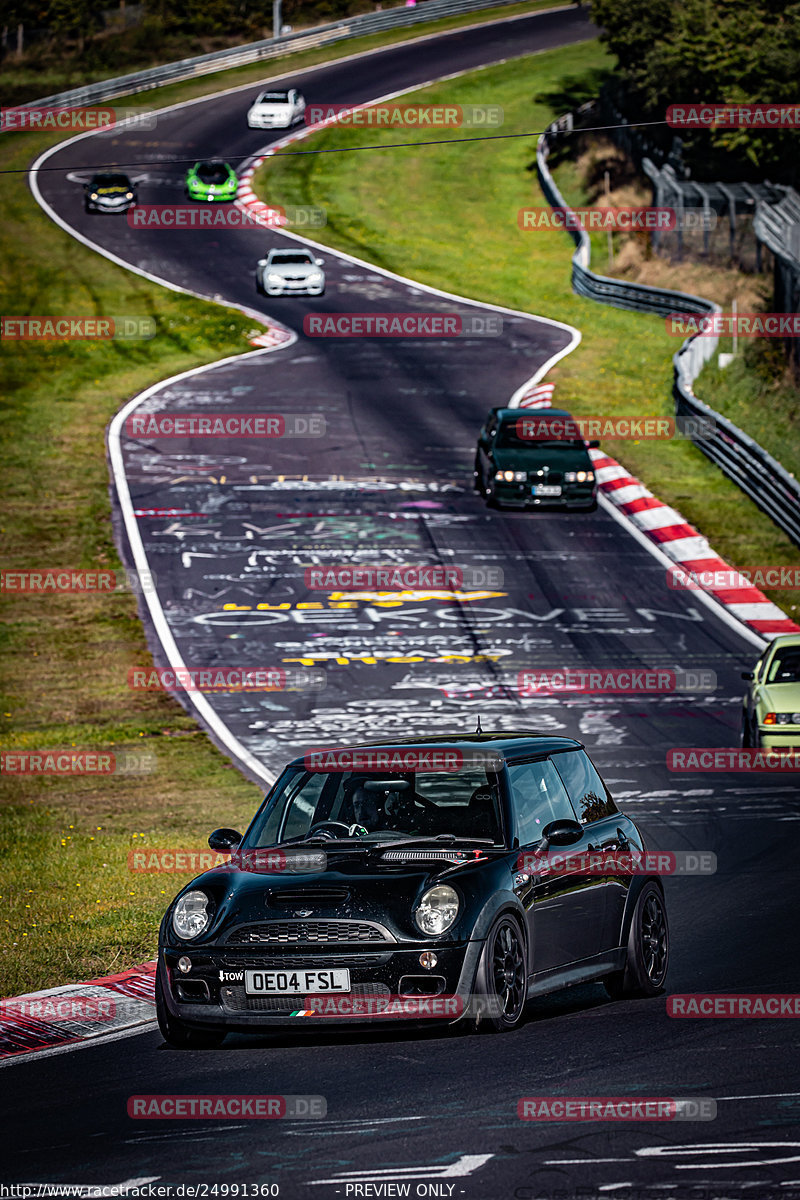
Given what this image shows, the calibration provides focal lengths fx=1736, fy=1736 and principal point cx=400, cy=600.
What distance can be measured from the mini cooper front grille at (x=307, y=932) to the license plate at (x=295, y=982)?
0.48ft

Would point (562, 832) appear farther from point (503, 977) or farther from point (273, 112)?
point (273, 112)

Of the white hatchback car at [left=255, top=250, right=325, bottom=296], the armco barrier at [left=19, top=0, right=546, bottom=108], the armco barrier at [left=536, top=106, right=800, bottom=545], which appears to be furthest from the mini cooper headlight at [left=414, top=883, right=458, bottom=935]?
the armco barrier at [left=19, top=0, right=546, bottom=108]

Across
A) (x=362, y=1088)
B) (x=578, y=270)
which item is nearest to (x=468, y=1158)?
(x=362, y=1088)

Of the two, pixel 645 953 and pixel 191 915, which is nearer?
pixel 191 915

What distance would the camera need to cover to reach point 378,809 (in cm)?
914

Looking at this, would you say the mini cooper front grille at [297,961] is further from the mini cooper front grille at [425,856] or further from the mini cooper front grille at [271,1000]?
the mini cooper front grille at [425,856]

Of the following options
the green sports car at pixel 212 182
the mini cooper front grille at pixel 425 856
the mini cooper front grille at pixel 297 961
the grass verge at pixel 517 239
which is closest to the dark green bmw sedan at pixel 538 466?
the grass verge at pixel 517 239

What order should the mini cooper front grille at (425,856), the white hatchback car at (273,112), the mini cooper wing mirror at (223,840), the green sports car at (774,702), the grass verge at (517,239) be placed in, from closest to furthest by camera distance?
the mini cooper front grille at (425,856) → the mini cooper wing mirror at (223,840) → the green sports car at (774,702) → the grass verge at (517,239) → the white hatchback car at (273,112)

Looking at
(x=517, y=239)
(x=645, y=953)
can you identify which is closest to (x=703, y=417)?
(x=517, y=239)

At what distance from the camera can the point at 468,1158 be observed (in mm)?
6297

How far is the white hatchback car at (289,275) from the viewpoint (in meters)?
46.5

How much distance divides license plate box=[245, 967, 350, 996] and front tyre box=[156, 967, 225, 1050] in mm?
389

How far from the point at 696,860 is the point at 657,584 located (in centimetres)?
1300

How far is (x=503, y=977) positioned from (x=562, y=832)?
90 centimetres
